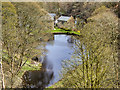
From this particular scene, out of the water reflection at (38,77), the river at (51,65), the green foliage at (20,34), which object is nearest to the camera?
the green foliage at (20,34)

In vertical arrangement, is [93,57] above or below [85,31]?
below

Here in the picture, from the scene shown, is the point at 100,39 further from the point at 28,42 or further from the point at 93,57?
the point at 28,42

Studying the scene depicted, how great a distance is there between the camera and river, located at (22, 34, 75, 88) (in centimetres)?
686

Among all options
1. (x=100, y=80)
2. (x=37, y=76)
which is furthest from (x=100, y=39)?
(x=37, y=76)

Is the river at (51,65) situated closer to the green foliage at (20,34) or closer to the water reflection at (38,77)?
the water reflection at (38,77)

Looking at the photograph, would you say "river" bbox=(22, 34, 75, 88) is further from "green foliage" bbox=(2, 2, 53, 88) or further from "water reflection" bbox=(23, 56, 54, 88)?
"green foliage" bbox=(2, 2, 53, 88)

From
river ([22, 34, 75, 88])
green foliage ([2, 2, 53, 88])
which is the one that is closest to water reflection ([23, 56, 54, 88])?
river ([22, 34, 75, 88])

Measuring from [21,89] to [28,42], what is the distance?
2557mm

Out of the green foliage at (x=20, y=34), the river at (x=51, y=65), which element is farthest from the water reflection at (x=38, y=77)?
the green foliage at (x=20, y=34)

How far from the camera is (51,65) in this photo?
8.55m

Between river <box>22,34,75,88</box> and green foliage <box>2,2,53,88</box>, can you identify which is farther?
river <box>22,34,75,88</box>

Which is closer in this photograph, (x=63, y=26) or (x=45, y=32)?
(x=63, y=26)

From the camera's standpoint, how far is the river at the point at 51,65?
6859 millimetres

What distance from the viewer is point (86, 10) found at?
11.3 m
